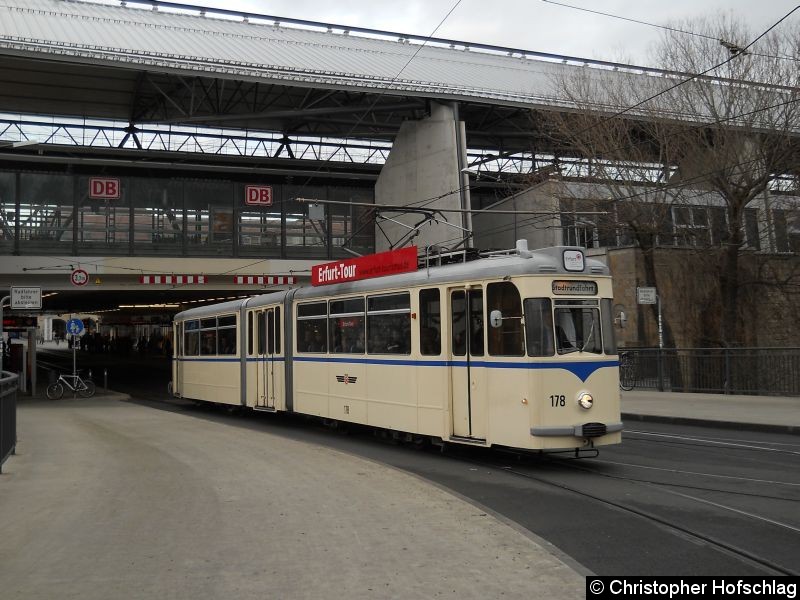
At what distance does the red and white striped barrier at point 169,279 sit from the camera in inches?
1223

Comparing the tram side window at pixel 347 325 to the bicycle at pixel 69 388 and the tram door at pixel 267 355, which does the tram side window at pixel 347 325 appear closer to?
the tram door at pixel 267 355

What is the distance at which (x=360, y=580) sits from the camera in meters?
5.56

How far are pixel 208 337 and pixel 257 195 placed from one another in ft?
50.9

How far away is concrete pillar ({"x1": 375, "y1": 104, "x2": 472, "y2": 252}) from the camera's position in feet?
106

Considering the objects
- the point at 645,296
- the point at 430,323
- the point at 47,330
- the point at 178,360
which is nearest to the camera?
the point at 430,323

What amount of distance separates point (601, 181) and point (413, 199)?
35.3 ft

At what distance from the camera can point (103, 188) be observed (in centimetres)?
3288

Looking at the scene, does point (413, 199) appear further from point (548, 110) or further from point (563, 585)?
point (563, 585)

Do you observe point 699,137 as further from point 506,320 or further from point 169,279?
point 169,279

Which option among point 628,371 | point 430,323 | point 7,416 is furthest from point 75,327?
point 430,323

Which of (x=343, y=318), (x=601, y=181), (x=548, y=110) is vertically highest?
(x=548, y=110)

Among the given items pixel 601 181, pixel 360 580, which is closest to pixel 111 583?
pixel 360 580

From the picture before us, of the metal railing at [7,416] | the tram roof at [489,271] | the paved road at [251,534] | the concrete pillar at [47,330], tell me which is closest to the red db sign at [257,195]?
the tram roof at [489,271]

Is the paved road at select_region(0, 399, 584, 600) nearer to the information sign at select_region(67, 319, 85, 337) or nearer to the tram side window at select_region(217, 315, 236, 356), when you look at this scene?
the tram side window at select_region(217, 315, 236, 356)
